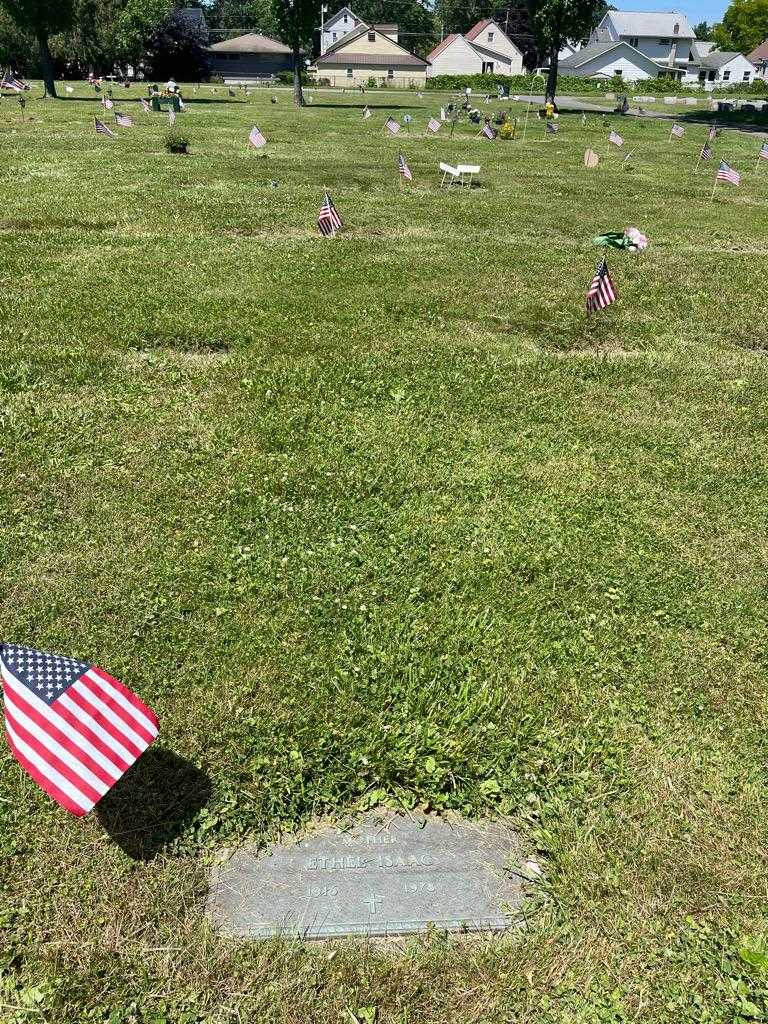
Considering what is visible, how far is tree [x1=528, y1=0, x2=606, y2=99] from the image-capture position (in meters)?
43.3

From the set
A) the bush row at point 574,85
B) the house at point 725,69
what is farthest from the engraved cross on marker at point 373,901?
the house at point 725,69

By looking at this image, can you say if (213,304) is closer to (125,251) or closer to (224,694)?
(125,251)

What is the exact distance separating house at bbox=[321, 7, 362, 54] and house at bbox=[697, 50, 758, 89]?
49757 millimetres

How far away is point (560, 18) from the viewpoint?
145 feet

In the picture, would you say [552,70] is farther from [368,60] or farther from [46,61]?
[368,60]

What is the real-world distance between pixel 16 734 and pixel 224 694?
1.17 metres

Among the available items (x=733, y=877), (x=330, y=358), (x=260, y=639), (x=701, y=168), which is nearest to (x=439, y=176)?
(x=701, y=168)

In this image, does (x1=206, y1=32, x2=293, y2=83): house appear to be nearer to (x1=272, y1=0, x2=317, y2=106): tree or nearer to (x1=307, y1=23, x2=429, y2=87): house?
(x1=307, y1=23, x2=429, y2=87): house

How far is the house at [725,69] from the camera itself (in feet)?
321

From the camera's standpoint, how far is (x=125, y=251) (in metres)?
12.1

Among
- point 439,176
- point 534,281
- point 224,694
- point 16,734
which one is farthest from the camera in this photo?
point 439,176

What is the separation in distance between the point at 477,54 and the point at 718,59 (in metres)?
38.5

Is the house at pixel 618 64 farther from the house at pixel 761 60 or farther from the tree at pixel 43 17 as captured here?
the tree at pixel 43 17

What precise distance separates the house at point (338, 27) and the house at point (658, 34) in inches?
1360
